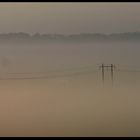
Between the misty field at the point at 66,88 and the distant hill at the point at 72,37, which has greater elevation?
the distant hill at the point at 72,37

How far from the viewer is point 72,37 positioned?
1284 mm

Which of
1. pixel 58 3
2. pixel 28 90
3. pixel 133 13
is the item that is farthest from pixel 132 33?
pixel 28 90

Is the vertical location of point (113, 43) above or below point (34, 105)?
above

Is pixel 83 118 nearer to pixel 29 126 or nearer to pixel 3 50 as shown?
pixel 29 126

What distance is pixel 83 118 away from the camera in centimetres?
124

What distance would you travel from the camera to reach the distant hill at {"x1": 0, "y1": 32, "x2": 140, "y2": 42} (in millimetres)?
1273

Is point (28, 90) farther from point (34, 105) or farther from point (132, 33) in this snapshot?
point (132, 33)

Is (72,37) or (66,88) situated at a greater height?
(72,37)

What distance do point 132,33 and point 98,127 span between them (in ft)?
1.26

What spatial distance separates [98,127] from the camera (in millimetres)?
1225

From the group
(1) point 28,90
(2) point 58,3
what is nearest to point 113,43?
Answer: (2) point 58,3

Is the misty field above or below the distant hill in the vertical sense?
below

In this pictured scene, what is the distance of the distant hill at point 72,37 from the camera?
1.27 m

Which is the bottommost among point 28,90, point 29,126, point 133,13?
point 29,126
